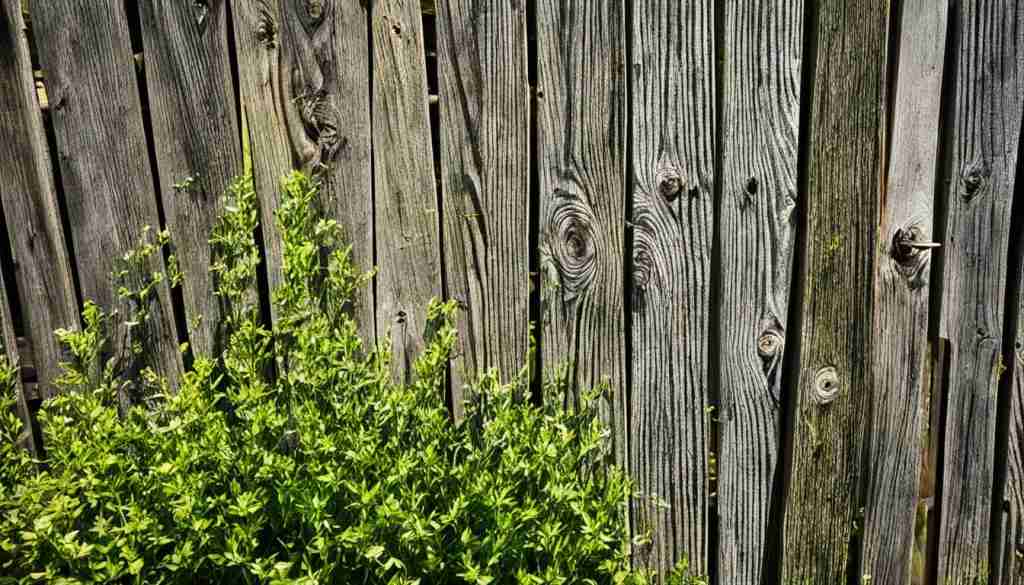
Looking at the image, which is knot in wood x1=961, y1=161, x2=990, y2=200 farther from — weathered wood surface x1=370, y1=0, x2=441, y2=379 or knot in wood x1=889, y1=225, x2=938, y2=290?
weathered wood surface x1=370, y1=0, x2=441, y2=379

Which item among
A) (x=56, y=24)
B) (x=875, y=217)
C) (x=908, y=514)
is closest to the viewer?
(x=56, y=24)

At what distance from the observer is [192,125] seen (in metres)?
2.64

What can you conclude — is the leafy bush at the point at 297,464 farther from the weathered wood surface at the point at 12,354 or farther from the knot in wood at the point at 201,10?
the knot in wood at the point at 201,10

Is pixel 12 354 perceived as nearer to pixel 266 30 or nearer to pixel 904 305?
pixel 266 30

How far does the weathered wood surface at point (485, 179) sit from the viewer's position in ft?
8.54

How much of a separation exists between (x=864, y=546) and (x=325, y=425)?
176 cm

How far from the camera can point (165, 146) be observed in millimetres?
2658

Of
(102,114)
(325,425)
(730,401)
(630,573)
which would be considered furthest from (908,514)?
(102,114)

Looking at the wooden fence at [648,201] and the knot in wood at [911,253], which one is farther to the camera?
the knot in wood at [911,253]

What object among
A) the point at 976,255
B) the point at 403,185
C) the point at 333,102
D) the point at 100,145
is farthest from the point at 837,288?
the point at 100,145

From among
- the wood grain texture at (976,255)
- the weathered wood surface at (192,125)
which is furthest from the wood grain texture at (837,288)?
the weathered wood surface at (192,125)

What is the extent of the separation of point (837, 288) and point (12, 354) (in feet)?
8.22

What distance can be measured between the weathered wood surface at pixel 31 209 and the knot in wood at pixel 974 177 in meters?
2.71

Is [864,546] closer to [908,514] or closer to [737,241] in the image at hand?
[908,514]
